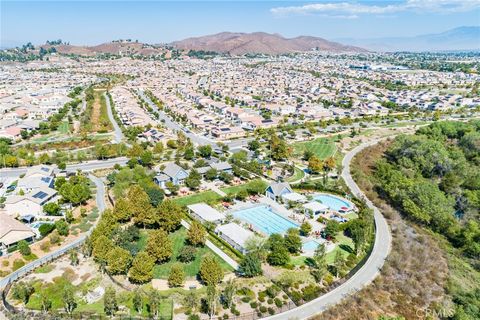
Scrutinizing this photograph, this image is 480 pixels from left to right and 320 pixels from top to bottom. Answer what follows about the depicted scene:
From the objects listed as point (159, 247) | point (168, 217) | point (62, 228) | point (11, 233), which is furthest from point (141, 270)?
point (11, 233)

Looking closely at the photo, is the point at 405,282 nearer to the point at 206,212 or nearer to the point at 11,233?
the point at 206,212

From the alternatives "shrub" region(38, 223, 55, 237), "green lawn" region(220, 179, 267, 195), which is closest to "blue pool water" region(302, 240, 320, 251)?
"green lawn" region(220, 179, 267, 195)

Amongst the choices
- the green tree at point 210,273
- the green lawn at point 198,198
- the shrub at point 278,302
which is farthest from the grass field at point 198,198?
the shrub at point 278,302

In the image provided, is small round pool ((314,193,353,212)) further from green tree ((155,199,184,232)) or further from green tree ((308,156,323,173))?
green tree ((155,199,184,232))

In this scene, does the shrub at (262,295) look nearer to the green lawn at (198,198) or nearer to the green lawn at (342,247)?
the green lawn at (342,247)

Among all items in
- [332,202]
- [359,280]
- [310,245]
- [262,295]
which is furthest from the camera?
[332,202]

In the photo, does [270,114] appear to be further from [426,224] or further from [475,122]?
[426,224]
